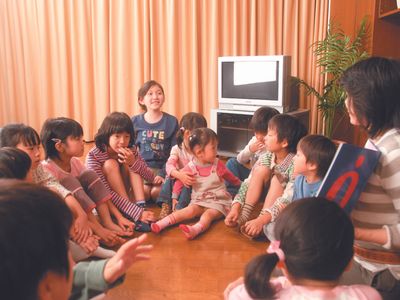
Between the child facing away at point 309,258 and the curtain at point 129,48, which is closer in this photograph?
the child facing away at point 309,258

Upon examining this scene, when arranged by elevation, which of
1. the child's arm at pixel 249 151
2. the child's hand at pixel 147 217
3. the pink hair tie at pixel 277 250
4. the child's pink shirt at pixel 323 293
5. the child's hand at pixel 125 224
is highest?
the pink hair tie at pixel 277 250

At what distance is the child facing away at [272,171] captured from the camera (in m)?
Answer: 1.99

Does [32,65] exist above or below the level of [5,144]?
above

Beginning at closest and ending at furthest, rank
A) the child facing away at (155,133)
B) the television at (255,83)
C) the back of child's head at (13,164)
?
the back of child's head at (13,164), the child facing away at (155,133), the television at (255,83)

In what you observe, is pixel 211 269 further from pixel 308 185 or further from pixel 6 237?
pixel 6 237

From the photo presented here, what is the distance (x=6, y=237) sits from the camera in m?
0.53

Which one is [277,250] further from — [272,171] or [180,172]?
[180,172]

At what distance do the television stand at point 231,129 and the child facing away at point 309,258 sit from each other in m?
2.93

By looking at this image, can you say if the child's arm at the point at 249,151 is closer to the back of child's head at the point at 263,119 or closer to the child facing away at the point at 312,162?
the back of child's head at the point at 263,119

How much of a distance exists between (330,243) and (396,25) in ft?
9.41

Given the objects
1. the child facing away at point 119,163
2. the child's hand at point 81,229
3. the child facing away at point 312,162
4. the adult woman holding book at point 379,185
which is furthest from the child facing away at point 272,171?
A: the adult woman holding book at point 379,185

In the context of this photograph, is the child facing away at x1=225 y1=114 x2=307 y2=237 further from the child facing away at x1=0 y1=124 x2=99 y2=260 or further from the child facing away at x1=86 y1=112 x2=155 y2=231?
the child facing away at x1=0 y1=124 x2=99 y2=260

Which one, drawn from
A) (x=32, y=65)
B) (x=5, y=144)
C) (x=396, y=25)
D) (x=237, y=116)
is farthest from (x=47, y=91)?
(x=396, y=25)

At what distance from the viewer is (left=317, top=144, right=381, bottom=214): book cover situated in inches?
39.9
